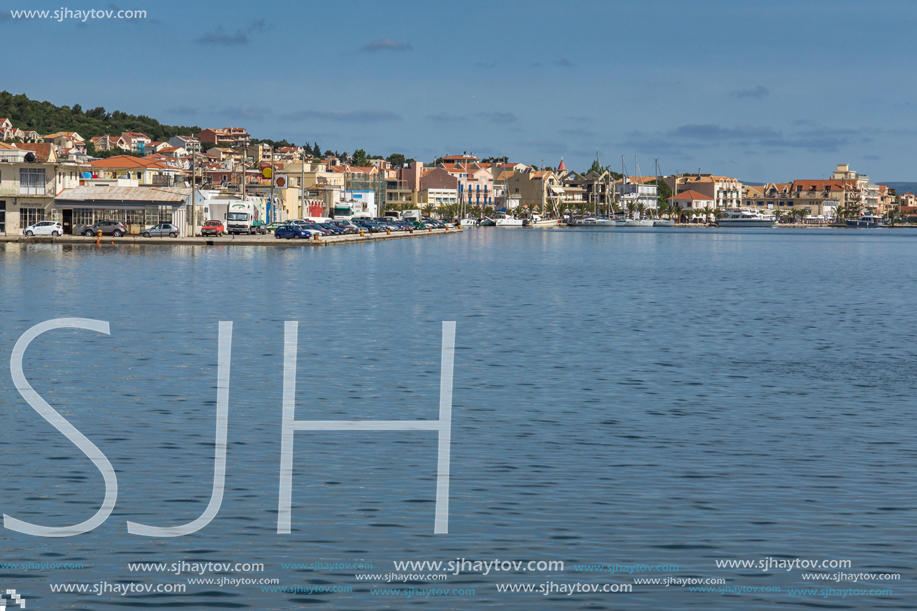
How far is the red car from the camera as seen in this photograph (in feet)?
314

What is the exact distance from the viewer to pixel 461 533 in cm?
1263

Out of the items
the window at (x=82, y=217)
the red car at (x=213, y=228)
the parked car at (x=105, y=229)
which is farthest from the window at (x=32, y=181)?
the red car at (x=213, y=228)

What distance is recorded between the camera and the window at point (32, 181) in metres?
91.9

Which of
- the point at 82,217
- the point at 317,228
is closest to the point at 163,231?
the point at 82,217

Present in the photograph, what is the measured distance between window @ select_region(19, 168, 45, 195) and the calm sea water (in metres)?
55.5

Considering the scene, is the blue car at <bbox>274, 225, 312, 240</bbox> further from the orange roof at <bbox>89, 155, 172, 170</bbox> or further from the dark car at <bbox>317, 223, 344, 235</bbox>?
the orange roof at <bbox>89, 155, 172, 170</bbox>

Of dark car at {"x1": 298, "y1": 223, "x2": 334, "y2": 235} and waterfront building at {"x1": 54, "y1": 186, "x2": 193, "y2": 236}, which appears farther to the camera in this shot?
dark car at {"x1": 298, "y1": 223, "x2": 334, "y2": 235}

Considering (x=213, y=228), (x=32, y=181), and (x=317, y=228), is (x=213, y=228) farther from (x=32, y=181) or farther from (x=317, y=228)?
(x=317, y=228)

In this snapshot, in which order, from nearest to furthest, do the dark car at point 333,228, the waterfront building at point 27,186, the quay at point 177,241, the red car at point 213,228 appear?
1. the quay at point 177,241
2. the waterfront building at point 27,186
3. the red car at point 213,228
4. the dark car at point 333,228

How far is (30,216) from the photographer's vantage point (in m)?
93.6

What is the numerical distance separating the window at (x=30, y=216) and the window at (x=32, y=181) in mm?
1867

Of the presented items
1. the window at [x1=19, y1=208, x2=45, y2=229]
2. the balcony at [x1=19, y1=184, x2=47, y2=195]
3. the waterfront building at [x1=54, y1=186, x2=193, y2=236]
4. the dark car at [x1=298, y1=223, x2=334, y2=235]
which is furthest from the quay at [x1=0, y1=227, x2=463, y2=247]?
the dark car at [x1=298, y1=223, x2=334, y2=235]

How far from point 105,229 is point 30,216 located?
21.0ft

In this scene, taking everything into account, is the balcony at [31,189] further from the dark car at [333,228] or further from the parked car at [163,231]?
the dark car at [333,228]
